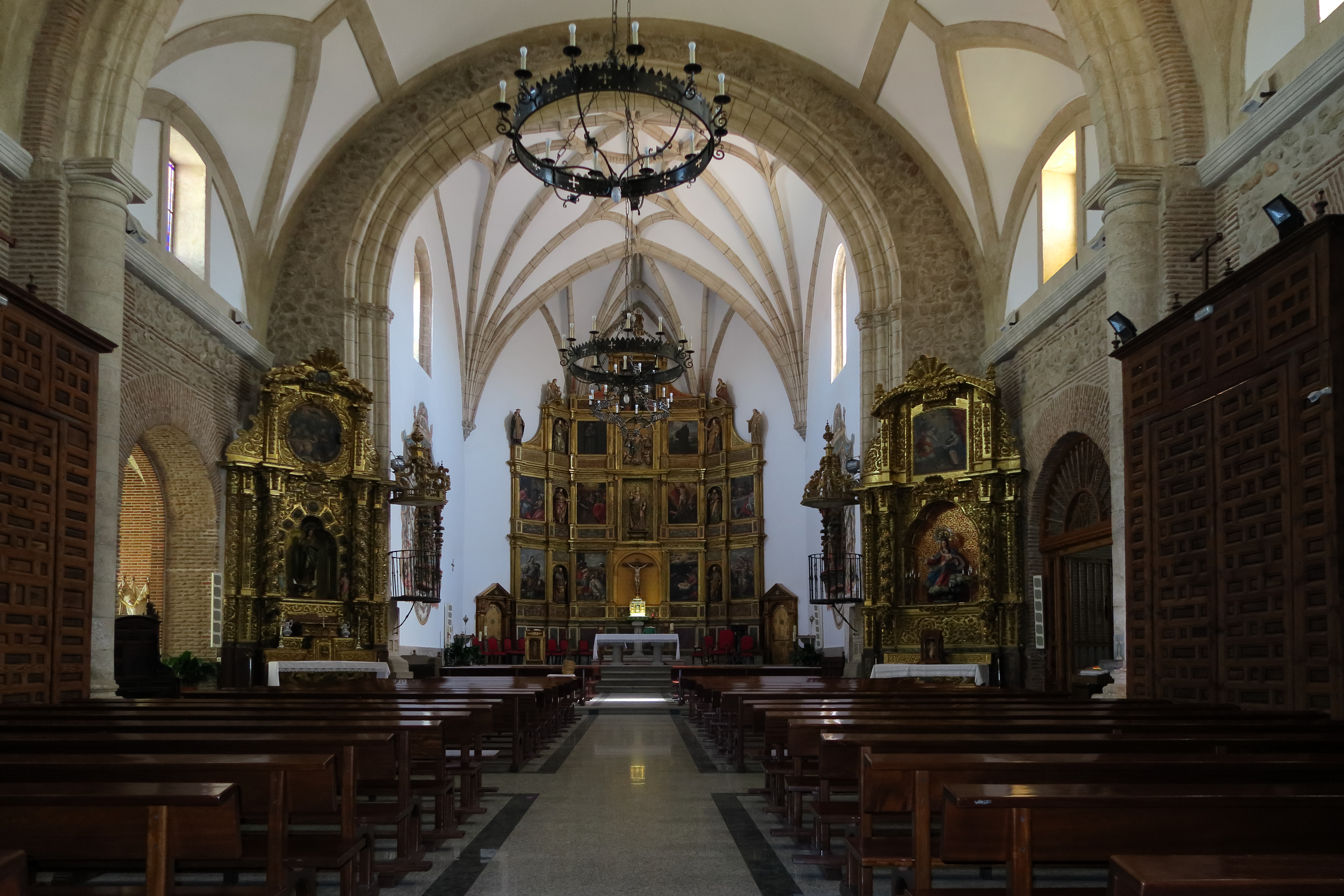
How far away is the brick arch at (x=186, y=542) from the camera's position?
16453 millimetres

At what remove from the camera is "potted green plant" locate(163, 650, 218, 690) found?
1571cm

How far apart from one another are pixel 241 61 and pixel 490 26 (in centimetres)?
416

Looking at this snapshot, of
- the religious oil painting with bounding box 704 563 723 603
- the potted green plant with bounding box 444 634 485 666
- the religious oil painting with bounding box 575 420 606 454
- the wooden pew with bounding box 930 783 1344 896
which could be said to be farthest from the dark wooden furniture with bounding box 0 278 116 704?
the religious oil painting with bounding box 575 420 606 454

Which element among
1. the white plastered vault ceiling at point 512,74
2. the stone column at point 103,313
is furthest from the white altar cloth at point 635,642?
the stone column at point 103,313

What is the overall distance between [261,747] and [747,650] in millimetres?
26144

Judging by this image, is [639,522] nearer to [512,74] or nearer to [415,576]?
[415,576]

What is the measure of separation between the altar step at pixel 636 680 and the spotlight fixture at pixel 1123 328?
50.0 ft

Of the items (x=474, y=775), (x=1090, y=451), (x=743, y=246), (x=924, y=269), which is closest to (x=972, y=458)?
(x=1090, y=451)

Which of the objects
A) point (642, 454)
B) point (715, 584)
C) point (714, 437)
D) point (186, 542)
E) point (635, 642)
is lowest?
point (635, 642)

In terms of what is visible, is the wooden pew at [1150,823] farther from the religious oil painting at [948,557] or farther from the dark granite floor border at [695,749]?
the religious oil painting at [948,557]

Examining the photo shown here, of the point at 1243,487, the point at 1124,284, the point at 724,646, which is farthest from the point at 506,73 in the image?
the point at 724,646

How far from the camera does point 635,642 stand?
94.7 feet

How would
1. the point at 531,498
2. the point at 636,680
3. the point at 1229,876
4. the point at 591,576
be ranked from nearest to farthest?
the point at 1229,876, the point at 636,680, the point at 531,498, the point at 591,576

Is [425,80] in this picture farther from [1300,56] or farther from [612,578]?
[612,578]
